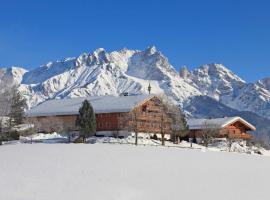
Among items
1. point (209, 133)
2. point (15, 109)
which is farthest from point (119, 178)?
point (209, 133)

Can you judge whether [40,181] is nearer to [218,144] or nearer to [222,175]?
[222,175]

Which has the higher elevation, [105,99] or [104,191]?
[105,99]

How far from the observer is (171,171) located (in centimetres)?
3953

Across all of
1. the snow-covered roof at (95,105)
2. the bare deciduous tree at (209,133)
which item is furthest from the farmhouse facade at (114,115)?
the bare deciduous tree at (209,133)

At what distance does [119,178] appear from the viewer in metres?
34.7

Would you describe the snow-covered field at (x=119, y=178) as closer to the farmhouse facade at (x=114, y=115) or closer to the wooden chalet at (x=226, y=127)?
the farmhouse facade at (x=114, y=115)

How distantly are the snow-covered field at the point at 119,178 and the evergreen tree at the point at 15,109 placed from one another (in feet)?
76.2

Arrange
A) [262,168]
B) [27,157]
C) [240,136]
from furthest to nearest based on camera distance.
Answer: [240,136]
[262,168]
[27,157]

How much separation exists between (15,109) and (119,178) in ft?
129

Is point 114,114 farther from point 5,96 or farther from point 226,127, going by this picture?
point 226,127

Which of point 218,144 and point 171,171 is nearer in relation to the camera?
point 171,171

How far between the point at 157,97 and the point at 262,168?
161ft

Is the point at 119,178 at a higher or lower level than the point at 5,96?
lower

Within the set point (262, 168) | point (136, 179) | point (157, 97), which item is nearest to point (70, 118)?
point (157, 97)
